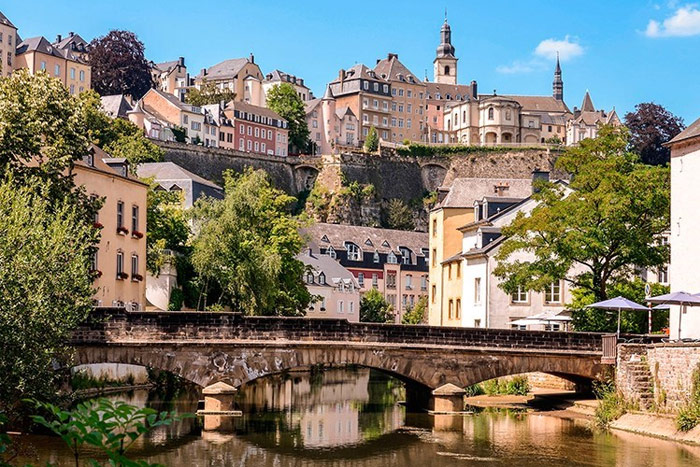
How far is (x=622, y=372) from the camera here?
38531 mm

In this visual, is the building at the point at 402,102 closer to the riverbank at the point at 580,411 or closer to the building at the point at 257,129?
the building at the point at 257,129

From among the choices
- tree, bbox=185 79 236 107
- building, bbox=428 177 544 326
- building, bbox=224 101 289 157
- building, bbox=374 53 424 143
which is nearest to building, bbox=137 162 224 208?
building, bbox=428 177 544 326

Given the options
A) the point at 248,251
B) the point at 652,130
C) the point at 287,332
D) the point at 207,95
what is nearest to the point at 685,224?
the point at 287,332

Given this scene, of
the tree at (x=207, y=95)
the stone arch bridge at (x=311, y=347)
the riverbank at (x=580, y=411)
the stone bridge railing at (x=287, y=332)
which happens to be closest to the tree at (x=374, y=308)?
the tree at (x=207, y=95)

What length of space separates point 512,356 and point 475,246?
2073cm

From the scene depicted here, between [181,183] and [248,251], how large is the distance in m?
20.1

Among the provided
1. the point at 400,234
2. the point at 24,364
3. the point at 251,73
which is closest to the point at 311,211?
the point at 400,234

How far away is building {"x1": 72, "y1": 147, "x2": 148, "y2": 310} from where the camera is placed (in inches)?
1869

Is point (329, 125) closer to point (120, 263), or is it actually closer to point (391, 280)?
point (391, 280)

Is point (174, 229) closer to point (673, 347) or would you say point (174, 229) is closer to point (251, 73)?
point (673, 347)

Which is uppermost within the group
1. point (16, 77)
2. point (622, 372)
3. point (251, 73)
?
point (251, 73)

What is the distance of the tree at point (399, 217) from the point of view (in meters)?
129

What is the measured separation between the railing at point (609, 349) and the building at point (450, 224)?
24.0 metres

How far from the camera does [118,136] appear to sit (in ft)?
305
